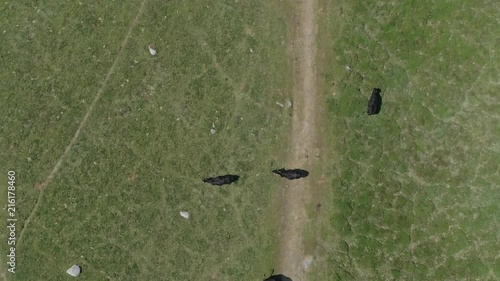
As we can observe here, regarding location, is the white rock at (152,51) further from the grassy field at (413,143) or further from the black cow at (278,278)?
the black cow at (278,278)

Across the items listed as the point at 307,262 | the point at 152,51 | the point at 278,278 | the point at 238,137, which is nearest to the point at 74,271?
the point at 278,278

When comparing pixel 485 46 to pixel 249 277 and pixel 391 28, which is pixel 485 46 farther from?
pixel 249 277

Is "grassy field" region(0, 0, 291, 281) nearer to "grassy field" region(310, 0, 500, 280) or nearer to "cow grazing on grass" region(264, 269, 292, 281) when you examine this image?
"cow grazing on grass" region(264, 269, 292, 281)

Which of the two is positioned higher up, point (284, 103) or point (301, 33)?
point (301, 33)

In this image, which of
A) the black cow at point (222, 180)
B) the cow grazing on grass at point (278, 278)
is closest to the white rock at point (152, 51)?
the black cow at point (222, 180)

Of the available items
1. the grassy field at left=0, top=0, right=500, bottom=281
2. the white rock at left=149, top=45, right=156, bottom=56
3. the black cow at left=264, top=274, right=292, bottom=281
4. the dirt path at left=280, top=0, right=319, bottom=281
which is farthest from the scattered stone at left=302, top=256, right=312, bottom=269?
the white rock at left=149, top=45, right=156, bottom=56

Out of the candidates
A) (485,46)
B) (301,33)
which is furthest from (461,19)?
(301,33)

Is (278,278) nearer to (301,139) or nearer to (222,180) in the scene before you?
(222,180)
